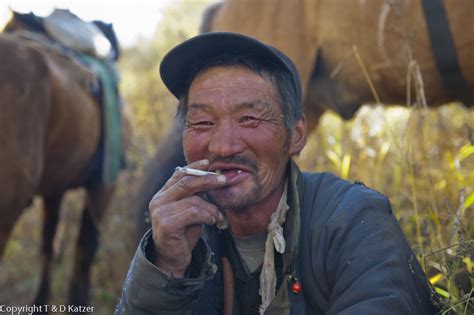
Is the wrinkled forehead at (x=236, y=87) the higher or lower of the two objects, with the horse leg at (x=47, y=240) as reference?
higher

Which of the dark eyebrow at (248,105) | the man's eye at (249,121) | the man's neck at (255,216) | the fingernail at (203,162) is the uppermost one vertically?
the dark eyebrow at (248,105)

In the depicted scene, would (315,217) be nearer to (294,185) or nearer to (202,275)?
(294,185)

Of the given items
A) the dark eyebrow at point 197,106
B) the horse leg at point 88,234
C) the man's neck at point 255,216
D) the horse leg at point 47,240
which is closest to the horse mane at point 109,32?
the horse leg at point 88,234

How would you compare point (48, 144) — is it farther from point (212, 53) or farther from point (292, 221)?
point (292, 221)

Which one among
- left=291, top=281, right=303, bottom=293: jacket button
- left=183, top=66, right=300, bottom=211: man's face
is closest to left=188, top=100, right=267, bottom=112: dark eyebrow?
left=183, top=66, right=300, bottom=211: man's face

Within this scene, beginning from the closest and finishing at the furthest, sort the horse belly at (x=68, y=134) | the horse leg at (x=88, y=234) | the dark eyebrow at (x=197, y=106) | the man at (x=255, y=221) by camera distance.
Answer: the man at (x=255, y=221) < the dark eyebrow at (x=197, y=106) < the horse belly at (x=68, y=134) < the horse leg at (x=88, y=234)

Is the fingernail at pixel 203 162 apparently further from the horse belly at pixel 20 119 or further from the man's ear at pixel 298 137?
the horse belly at pixel 20 119

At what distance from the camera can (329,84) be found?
4527mm

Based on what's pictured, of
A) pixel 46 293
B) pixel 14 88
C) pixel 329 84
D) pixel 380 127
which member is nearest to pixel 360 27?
pixel 329 84

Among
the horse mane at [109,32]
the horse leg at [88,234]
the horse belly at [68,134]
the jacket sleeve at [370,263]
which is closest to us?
the jacket sleeve at [370,263]

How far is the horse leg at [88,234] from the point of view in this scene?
5.08m

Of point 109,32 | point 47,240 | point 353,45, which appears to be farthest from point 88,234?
point 353,45

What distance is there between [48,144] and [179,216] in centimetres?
267

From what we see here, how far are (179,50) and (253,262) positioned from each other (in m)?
0.72
